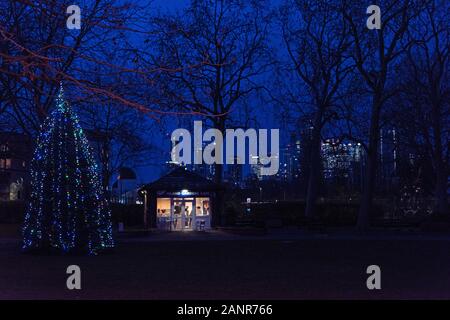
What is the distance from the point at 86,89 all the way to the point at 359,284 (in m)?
8.89

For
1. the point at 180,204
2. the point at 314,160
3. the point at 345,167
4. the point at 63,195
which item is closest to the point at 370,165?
the point at 314,160

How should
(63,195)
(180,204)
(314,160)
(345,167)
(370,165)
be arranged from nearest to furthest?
(63,195)
(370,165)
(180,204)
(314,160)
(345,167)

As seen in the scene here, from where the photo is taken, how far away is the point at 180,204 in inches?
1750

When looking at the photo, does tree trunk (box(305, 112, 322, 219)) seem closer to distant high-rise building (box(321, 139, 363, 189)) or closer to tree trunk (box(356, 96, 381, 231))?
tree trunk (box(356, 96, 381, 231))

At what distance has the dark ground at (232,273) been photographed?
14062mm

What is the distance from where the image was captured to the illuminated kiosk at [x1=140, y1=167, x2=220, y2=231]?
43625 millimetres

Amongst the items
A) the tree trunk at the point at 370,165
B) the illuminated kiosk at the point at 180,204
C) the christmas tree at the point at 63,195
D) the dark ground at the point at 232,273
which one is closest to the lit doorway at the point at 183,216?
the illuminated kiosk at the point at 180,204

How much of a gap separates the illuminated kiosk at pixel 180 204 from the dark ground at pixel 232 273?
14.7 m

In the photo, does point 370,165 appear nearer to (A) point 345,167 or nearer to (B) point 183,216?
(B) point 183,216

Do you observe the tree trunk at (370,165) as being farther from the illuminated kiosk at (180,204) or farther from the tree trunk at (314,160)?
the illuminated kiosk at (180,204)

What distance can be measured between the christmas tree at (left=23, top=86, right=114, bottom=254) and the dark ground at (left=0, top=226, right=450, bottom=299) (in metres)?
0.90

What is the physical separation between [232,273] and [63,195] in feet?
30.0

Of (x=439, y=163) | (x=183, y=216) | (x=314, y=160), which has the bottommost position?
(x=183, y=216)

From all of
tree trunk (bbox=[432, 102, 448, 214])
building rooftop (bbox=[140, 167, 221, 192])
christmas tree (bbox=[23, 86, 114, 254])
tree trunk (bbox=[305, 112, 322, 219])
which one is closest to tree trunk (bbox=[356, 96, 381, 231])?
tree trunk (bbox=[432, 102, 448, 214])
